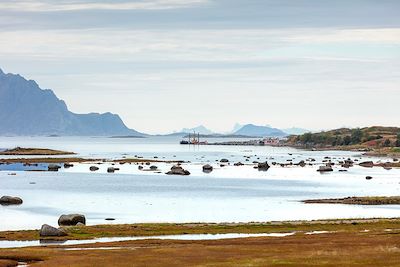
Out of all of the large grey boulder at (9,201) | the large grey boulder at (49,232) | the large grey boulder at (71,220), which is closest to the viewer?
the large grey boulder at (49,232)

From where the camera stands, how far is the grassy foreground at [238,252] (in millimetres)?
70625

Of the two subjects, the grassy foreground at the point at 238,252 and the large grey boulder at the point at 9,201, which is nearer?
the grassy foreground at the point at 238,252

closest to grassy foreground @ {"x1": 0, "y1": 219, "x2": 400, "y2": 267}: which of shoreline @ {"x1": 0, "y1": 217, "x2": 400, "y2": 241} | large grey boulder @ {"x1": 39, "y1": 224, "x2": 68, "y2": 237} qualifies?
shoreline @ {"x1": 0, "y1": 217, "x2": 400, "y2": 241}

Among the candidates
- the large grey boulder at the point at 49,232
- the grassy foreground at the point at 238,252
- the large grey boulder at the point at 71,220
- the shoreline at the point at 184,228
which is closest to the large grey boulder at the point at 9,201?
the large grey boulder at the point at 71,220

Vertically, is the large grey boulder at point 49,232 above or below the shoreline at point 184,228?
above

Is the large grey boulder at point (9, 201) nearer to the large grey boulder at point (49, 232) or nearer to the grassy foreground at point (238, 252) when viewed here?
the grassy foreground at point (238, 252)

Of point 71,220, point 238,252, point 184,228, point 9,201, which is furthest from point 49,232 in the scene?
point 9,201

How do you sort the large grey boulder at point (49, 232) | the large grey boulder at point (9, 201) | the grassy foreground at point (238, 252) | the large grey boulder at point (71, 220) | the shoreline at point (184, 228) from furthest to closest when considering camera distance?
1. the large grey boulder at point (9, 201)
2. the large grey boulder at point (71, 220)
3. the shoreline at point (184, 228)
4. the large grey boulder at point (49, 232)
5. the grassy foreground at point (238, 252)

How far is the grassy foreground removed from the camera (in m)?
70.6

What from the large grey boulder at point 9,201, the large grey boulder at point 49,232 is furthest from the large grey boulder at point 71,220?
the large grey boulder at point 9,201

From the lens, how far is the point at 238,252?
78.4m

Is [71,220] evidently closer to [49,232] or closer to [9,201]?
[49,232]

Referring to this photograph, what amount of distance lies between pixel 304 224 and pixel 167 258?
4142 centimetres

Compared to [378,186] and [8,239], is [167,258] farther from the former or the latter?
[378,186]
